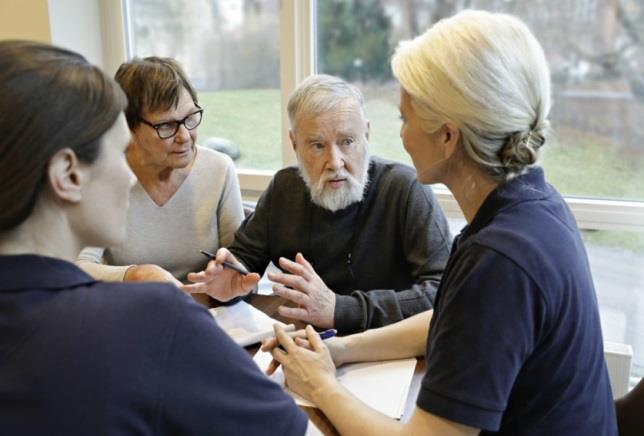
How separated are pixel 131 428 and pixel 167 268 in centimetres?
133

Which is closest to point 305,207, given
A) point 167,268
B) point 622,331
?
point 167,268

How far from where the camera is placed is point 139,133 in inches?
70.5

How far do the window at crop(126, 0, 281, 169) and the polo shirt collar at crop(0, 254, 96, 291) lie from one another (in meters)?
2.02

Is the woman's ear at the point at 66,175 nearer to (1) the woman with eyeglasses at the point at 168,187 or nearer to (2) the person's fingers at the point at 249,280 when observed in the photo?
(2) the person's fingers at the point at 249,280

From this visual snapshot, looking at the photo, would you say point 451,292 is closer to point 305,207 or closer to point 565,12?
point 305,207

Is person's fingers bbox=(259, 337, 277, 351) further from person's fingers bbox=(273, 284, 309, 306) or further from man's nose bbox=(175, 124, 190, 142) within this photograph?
man's nose bbox=(175, 124, 190, 142)

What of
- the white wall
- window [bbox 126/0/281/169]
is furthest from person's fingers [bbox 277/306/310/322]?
the white wall

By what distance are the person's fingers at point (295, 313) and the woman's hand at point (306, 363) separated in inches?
6.1

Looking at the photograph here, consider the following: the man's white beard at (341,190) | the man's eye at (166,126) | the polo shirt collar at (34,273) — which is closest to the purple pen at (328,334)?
the man's white beard at (341,190)

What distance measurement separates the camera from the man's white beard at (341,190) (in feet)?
5.76

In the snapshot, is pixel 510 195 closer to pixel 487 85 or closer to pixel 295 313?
pixel 487 85

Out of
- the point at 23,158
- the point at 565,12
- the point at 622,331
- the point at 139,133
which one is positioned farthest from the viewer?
the point at 622,331

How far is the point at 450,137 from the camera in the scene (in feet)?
3.39

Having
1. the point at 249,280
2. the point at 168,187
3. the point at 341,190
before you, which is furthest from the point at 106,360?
the point at 168,187
